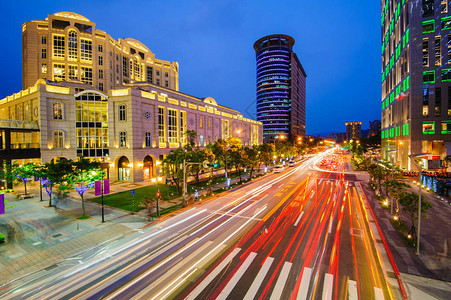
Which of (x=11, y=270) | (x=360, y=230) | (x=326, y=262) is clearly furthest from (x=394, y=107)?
(x=11, y=270)

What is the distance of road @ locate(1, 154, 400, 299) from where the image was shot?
9.98 m

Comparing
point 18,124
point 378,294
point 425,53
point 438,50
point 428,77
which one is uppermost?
point 438,50

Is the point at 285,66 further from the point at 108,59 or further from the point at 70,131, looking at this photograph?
the point at 70,131

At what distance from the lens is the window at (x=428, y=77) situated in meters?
48.6

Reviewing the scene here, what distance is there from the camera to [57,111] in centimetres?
3838

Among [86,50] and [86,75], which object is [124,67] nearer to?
[86,50]

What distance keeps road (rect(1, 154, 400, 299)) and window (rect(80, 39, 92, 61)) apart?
6066 cm

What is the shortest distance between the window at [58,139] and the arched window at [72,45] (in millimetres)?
30666

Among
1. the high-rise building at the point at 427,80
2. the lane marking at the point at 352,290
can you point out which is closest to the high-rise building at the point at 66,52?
the lane marking at the point at 352,290

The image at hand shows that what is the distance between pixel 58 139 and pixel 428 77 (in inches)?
3262

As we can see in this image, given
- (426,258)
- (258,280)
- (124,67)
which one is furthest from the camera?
(124,67)

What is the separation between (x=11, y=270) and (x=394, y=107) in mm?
86569

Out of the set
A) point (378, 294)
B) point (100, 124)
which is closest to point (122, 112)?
point (100, 124)

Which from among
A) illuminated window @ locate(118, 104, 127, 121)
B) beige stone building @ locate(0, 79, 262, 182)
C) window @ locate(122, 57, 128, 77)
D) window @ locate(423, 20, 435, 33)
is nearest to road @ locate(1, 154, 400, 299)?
beige stone building @ locate(0, 79, 262, 182)
